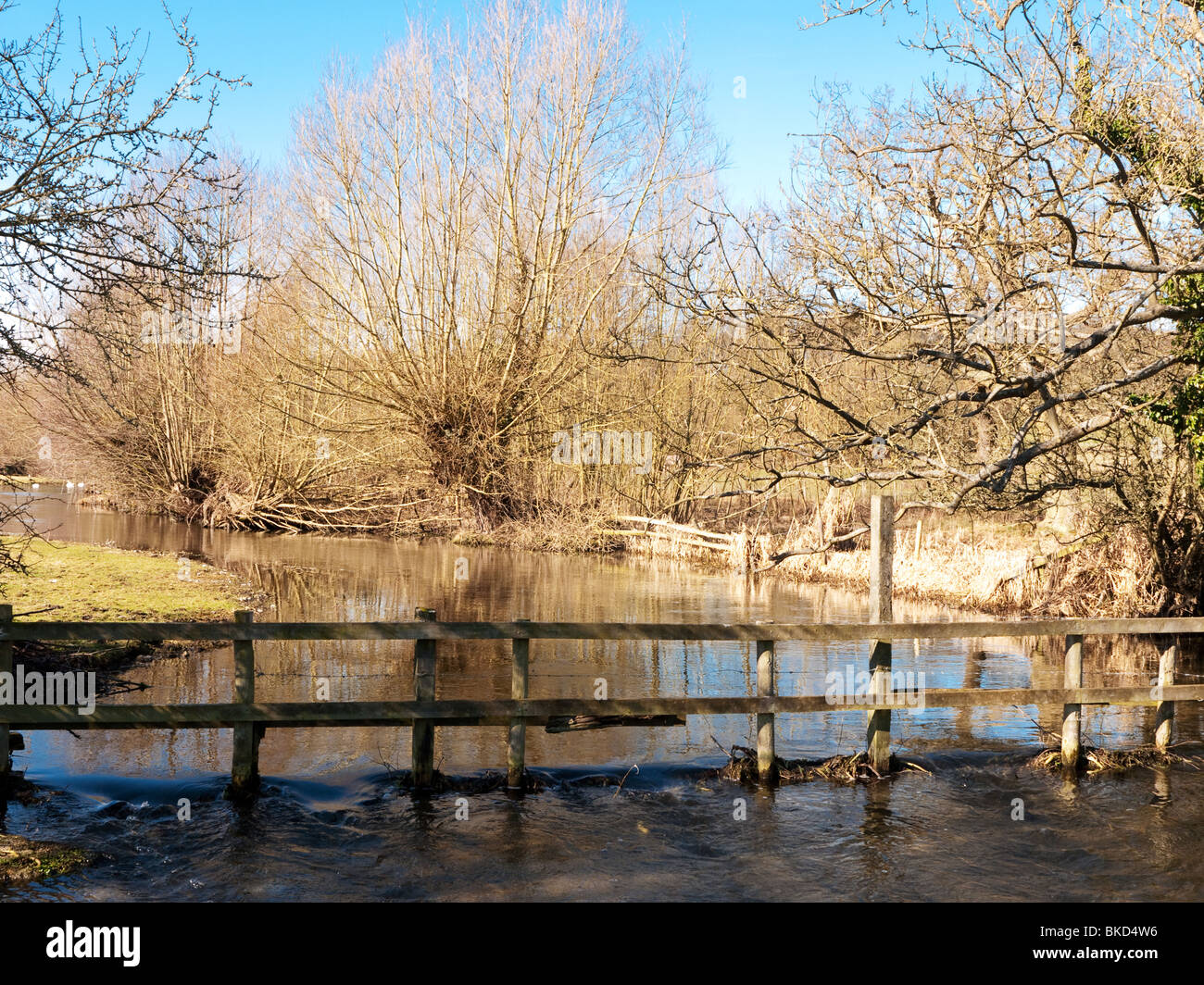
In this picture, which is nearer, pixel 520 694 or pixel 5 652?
pixel 5 652

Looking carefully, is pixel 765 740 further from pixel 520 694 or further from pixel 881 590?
pixel 520 694

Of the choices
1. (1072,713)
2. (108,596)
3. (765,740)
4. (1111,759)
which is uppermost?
(108,596)

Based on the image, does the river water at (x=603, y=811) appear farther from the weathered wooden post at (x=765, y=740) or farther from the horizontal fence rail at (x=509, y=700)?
the horizontal fence rail at (x=509, y=700)

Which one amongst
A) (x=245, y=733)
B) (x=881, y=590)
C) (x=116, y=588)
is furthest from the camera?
(x=116, y=588)

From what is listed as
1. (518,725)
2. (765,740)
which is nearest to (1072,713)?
(765,740)

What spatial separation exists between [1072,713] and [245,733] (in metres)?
7.10

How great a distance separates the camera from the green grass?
15.3 m

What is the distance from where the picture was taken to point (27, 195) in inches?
346

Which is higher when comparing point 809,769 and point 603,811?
point 809,769

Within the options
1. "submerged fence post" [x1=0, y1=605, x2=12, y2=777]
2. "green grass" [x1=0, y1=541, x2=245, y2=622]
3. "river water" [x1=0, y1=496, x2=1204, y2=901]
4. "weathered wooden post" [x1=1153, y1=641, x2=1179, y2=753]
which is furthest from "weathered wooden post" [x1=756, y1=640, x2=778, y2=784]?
"green grass" [x1=0, y1=541, x2=245, y2=622]

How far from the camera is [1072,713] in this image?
953 cm

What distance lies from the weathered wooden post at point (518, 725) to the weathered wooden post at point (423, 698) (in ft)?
2.09
